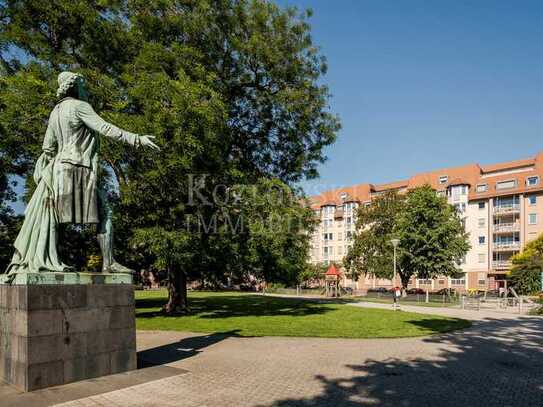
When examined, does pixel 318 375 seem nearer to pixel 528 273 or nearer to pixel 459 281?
pixel 528 273

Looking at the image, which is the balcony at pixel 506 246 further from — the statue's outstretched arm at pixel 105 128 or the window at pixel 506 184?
the statue's outstretched arm at pixel 105 128

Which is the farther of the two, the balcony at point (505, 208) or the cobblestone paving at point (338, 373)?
the balcony at point (505, 208)

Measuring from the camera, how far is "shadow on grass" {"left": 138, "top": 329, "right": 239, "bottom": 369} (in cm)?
887

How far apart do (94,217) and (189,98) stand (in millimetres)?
8110

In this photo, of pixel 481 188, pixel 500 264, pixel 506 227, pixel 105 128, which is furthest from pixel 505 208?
pixel 105 128

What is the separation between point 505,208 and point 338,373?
200 feet

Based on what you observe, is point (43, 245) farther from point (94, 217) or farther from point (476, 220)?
point (476, 220)

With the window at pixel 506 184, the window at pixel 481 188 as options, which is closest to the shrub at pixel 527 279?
the window at pixel 506 184

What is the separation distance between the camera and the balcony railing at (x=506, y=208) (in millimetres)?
58241

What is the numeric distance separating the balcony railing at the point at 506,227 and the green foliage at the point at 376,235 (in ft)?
64.2

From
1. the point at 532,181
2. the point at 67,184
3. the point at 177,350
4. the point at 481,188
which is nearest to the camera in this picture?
the point at 67,184

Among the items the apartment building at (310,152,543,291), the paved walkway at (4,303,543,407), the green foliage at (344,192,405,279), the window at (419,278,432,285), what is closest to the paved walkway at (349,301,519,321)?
the paved walkway at (4,303,543,407)

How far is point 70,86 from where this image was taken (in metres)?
7.79

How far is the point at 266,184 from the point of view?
58.4 ft
